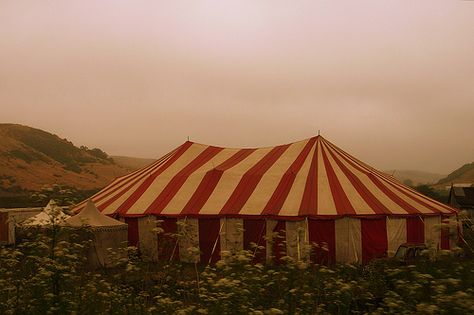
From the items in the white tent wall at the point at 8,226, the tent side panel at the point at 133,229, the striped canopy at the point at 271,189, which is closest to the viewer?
the striped canopy at the point at 271,189

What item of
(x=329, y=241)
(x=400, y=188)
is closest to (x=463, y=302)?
(x=329, y=241)

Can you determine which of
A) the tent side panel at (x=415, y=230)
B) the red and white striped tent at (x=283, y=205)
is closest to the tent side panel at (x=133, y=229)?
the red and white striped tent at (x=283, y=205)

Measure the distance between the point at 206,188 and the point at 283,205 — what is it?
280cm

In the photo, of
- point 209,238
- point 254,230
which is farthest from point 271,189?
point 209,238

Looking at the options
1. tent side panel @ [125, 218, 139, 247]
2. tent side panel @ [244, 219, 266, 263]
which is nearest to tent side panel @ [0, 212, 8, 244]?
tent side panel @ [125, 218, 139, 247]

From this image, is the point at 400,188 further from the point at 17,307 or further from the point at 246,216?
the point at 17,307

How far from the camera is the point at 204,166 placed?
17531 millimetres

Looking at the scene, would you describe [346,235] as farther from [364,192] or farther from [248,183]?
[248,183]

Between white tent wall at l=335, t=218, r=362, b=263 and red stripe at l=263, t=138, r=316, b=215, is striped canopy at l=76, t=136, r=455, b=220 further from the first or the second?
white tent wall at l=335, t=218, r=362, b=263

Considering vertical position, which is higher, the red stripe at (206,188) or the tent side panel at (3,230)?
the red stripe at (206,188)

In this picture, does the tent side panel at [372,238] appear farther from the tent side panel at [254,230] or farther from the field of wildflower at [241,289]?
the field of wildflower at [241,289]

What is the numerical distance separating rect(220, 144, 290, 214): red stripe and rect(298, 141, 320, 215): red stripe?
154 centimetres

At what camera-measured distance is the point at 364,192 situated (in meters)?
14.7

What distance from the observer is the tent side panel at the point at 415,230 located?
45.9 feet
